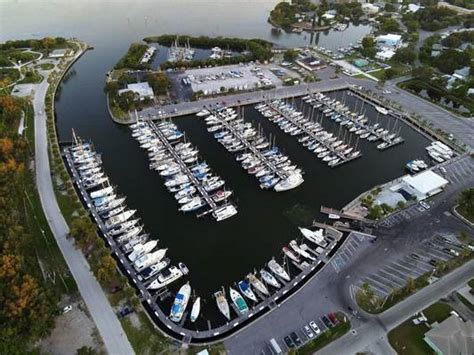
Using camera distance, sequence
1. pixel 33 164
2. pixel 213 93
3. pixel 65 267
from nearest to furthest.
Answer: pixel 65 267 → pixel 33 164 → pixel 213 93

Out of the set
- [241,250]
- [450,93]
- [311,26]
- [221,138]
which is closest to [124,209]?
[241,250]

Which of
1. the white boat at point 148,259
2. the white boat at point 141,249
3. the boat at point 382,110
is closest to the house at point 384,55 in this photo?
the boat at point 382,110

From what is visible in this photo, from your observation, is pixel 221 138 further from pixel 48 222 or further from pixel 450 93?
pixel 450 93

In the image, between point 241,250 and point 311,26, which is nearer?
point 241,250

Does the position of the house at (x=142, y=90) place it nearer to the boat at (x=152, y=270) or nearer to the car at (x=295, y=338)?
the boat at (x=152, y=270)

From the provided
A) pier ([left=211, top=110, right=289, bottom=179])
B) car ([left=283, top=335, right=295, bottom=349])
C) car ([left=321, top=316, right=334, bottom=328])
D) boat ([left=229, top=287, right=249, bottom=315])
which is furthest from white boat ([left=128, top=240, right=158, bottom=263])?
pier ([left=211, top=110, right=289, bottom=179])

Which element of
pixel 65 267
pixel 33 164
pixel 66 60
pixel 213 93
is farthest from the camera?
pixel 66 60

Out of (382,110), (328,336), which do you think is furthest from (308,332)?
(382,110)
